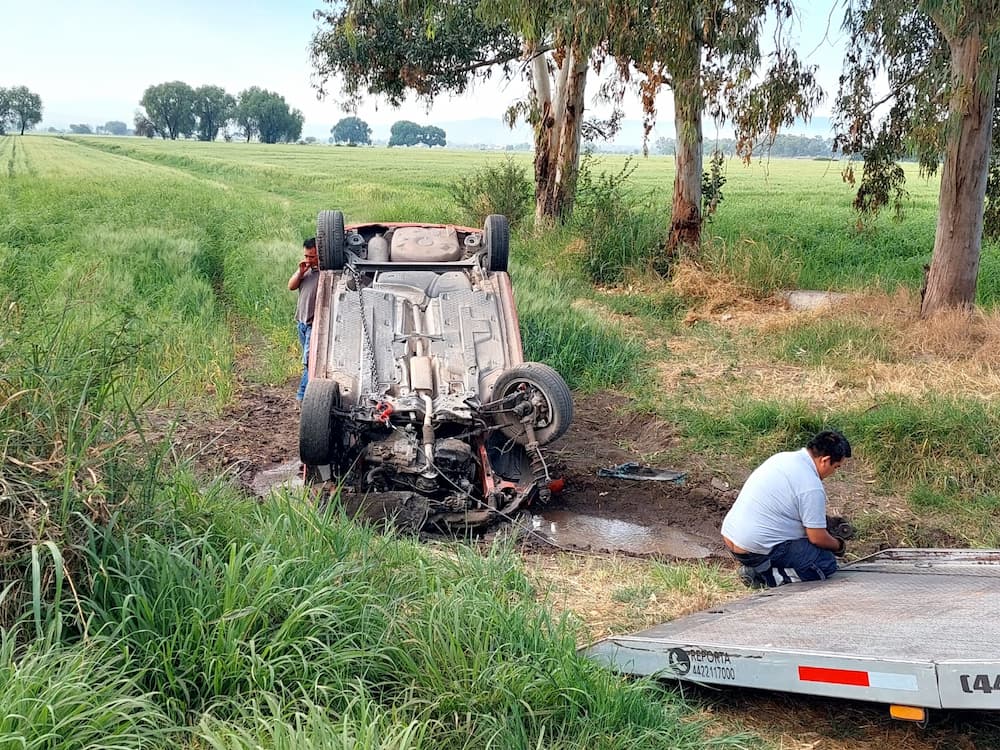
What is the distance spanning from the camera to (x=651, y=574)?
593 centimetres

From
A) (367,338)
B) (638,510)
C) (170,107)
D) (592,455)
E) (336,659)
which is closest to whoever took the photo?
(336,659)

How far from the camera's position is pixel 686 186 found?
15.9m

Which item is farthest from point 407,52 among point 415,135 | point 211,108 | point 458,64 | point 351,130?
point 351,130

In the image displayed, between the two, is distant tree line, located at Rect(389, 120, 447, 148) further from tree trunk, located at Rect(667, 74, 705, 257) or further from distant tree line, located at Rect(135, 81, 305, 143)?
tree trunk, located at Rect(667, 74, 705, 257)

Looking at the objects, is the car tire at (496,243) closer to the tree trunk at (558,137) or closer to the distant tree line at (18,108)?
the tree trunk at (558,137)

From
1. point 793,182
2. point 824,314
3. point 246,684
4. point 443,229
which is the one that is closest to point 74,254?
point 443,229

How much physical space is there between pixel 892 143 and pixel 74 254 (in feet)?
42.5

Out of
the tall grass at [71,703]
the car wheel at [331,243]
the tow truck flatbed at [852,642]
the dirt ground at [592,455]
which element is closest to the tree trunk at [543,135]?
the dirt ground at [592,455]

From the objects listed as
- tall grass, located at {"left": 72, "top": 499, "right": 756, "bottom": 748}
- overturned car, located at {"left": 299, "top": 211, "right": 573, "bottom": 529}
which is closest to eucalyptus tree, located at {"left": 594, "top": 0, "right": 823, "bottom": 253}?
overturned car, located at {"left": 299, "top": 211, "right": 573, "bottom": 529}

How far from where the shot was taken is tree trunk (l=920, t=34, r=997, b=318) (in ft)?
36.2

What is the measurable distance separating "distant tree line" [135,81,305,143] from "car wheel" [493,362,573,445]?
128 metres

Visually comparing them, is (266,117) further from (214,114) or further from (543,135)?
(543,135)

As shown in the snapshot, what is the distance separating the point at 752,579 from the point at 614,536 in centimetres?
186

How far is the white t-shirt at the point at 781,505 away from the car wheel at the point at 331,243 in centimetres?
442
